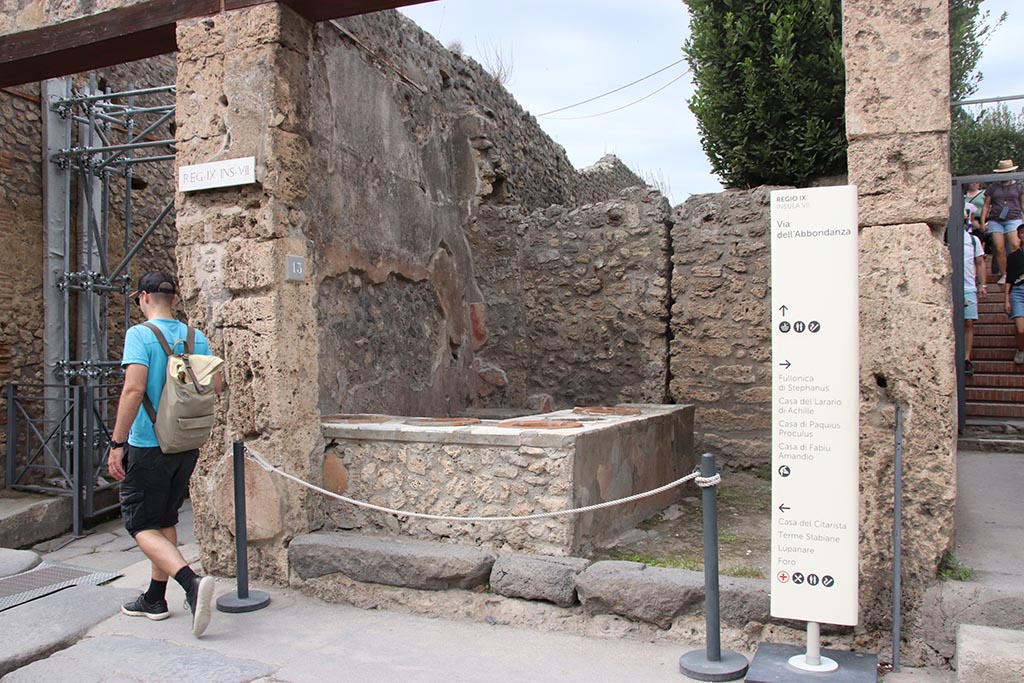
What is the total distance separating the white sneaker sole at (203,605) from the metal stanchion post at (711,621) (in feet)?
6.54

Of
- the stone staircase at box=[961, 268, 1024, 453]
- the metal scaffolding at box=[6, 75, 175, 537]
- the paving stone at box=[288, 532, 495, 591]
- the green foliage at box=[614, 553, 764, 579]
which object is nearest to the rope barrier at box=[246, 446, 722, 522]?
the paving stone at box=[288, 532, 495, 591]

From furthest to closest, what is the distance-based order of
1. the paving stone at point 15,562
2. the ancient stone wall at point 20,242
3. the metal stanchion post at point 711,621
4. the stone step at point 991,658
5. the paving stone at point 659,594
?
the ancient stone wall at point 20,242
the paving stone at point 15,562
the paving stone at point 659,594
the metal stanchion post at point 711,621
the stone step at point 991,658

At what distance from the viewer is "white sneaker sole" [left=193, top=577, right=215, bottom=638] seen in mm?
3666

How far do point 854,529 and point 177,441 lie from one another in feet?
9.26

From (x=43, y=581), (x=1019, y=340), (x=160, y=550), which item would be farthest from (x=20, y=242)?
(x=1019, y=340)

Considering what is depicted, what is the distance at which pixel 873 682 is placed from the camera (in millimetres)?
2975

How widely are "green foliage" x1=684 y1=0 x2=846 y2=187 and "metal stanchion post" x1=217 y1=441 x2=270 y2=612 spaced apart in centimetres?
464

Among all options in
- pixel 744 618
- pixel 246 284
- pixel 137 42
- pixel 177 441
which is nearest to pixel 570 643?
pixel 744 618

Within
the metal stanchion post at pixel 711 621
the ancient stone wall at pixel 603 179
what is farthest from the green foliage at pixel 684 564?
the ancient stone wall at pixel 603 179

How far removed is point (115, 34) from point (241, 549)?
302cm

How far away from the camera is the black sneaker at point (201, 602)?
3.67 m

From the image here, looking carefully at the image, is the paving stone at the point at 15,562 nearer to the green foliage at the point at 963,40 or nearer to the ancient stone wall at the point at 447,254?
the ancient stone wall at the point at 447,254

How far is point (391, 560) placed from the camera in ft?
13.7

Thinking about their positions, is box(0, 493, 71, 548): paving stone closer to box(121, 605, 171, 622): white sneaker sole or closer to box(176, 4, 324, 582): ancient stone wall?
box(176, 4, 324, 582): ancient stone wall
